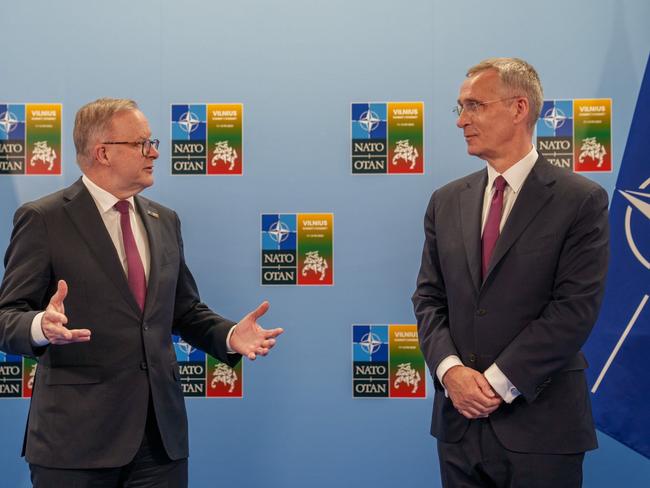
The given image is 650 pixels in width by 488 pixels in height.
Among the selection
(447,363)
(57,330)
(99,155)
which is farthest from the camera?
(99,155)

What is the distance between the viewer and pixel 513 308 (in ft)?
7.11

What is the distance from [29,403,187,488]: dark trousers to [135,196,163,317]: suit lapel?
0.35 meters

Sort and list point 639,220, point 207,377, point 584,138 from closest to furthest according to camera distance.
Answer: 1. point 639,220
2. point 584,138
3. point 207,377

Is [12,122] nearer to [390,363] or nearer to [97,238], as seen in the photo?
[97,238]

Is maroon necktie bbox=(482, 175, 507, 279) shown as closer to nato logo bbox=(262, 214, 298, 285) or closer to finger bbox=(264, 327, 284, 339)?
finger bbox=(264, 327, 284, 339)

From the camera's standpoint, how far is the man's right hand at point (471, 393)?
209 cm

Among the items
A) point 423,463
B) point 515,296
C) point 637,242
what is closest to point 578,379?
point 515,296

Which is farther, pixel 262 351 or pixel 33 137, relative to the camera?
pixel 33 137

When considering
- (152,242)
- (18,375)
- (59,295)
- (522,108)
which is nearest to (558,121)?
(522,108)

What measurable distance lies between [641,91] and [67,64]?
2471 millimetres

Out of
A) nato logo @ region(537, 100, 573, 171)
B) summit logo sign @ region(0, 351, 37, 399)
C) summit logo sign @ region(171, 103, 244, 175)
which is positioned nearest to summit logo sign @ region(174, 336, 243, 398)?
summit logo sign @ region(0, 351, 37, 399)

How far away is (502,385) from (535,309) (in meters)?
0.24

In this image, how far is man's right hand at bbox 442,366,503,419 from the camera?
6.86 feet

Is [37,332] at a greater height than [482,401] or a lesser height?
greater
